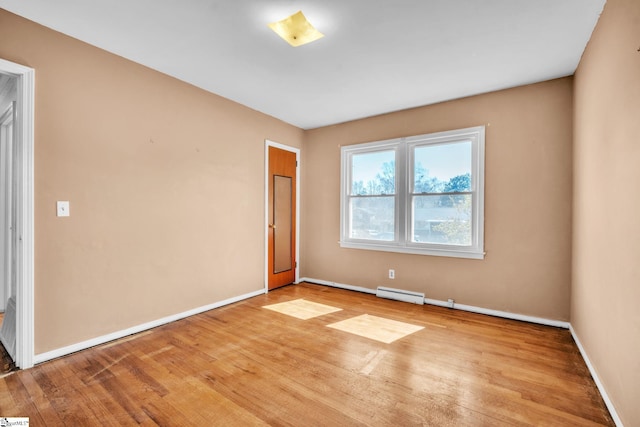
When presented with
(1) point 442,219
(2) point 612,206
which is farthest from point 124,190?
(2) point 612,206

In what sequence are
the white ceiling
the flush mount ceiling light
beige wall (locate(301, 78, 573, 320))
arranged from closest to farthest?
the white ceiling
the flush mount ceiling light
beige wall (locate(301, 78, 573, 320))

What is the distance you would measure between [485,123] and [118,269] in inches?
173

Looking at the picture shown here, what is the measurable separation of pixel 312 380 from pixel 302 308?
1636 mm

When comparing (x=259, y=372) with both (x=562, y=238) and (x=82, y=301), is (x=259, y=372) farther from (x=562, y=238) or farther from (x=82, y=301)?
(x=562, y=238)

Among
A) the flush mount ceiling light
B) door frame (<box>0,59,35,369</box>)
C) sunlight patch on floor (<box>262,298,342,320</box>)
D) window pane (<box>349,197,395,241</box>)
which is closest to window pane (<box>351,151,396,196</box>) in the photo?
window pane (<box>349,197,395,241</box>)

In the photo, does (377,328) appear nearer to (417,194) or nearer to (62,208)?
(417,194)

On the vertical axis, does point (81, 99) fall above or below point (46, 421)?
above

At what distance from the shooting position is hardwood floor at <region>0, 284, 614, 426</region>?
1792 millimetres

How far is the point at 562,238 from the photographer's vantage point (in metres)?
3.17

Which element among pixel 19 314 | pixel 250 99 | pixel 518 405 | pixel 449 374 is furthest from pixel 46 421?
pixel 250 99

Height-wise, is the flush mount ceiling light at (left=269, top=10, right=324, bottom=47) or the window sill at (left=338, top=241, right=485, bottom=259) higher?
the flush mount ceiling light at (left=269, top=10, right=324, bottom=47)

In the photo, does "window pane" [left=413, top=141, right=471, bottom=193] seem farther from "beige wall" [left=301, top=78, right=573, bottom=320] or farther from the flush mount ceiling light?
the flush mount ceiling light

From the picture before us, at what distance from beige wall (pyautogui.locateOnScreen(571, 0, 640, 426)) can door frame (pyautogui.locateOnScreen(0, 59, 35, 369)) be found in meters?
4.00

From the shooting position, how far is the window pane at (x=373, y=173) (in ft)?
14.4
